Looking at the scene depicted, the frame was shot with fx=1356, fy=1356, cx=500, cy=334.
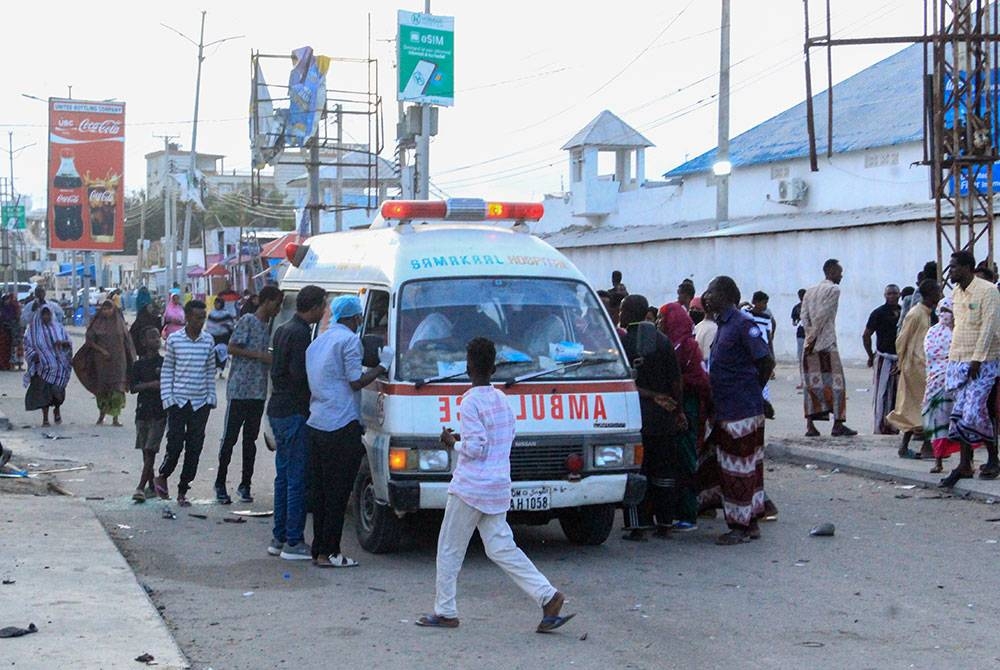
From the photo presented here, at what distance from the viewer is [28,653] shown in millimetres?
6332

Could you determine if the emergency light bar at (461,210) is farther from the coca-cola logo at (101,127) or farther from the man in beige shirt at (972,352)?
the coca-cola logo at (101,127)

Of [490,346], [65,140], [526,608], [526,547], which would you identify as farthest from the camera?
[65,140]

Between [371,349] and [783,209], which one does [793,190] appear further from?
[371,349]

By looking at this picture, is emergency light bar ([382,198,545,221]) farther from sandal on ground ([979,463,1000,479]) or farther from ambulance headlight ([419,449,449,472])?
sandal on ground ([979,463,1000,479])

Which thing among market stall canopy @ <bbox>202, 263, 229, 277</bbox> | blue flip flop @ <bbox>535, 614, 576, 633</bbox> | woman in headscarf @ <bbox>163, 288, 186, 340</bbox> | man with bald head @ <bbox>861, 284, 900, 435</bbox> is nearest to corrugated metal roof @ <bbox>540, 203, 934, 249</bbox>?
man with bald head @ <bbox>861, 284, 900, 435</bbox>

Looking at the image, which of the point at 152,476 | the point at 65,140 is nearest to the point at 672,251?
the point at 65,140

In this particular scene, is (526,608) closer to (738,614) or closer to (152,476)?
(738,614)

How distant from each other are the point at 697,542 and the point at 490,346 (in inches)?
133

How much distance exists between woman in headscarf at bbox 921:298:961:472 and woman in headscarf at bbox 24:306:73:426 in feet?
37.7

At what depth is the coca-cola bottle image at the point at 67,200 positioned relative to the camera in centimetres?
4431

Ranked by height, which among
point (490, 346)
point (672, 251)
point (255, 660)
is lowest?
point (255, 660)

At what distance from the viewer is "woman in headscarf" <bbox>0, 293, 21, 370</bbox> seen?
29.1m

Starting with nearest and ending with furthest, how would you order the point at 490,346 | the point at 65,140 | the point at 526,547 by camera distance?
the point at 490,346 < the point at 526,547 < the point at 65,140

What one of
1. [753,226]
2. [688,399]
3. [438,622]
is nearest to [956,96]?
[688,399]
